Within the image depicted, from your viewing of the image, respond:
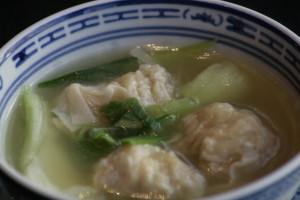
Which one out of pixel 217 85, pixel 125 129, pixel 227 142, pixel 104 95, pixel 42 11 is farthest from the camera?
pixel 42 11

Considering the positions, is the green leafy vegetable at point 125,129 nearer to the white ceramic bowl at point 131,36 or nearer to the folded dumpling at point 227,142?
the folded dumpling at point 227,142

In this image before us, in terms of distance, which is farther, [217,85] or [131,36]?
[131,36]

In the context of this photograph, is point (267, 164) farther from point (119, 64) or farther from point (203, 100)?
point (119, 64)

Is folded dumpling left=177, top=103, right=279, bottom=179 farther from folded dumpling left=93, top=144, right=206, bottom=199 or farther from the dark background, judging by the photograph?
the dark background

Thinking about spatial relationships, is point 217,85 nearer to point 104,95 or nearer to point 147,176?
point 104,95

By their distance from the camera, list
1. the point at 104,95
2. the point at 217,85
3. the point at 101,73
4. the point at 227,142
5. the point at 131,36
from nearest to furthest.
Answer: the point at 227,142, the point at 104,95, the point at 217,85, the point at 101,73, the point at 131,36

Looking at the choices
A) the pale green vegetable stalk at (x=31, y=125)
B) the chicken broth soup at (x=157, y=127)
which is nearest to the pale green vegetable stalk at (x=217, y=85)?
the chicken broth soup at (x=157, y=127)

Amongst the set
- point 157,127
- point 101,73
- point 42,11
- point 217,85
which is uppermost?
point 42,11

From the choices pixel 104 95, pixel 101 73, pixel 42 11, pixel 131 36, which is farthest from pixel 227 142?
pixel 42 11
